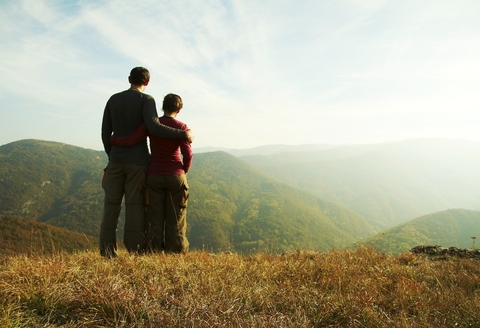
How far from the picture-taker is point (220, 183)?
161m

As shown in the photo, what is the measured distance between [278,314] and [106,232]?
10.6 ft

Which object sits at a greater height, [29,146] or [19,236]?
[29,146]

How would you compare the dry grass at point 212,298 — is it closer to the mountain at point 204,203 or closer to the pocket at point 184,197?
the pocket at point 184,197

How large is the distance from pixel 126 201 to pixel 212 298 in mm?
2730

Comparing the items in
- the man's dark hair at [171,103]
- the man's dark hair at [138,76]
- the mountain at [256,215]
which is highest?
the man's dark hair at [138,76]

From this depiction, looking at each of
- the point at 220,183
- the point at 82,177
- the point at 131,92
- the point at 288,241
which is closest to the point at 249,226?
the point at 288,241

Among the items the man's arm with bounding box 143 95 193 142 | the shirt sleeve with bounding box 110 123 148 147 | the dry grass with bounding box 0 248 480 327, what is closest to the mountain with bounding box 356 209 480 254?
the dry grass with bounding box 0 248 480 327

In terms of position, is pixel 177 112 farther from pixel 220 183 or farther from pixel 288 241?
pixel 220 183

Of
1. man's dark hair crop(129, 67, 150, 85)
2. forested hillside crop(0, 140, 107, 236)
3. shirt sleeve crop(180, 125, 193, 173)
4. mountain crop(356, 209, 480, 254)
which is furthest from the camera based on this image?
forested hillside crop(0, 140, 107, 236)

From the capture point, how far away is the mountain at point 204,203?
105 metres

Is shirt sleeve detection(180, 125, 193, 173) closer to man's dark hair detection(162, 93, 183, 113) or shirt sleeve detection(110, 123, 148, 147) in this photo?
man's dark hair detection(162, 93, 183, 113)

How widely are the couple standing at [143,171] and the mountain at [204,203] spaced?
273 feet

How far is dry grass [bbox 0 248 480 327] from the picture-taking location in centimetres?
210

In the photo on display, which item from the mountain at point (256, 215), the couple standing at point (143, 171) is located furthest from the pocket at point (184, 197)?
the mountain at point (256, 215)
